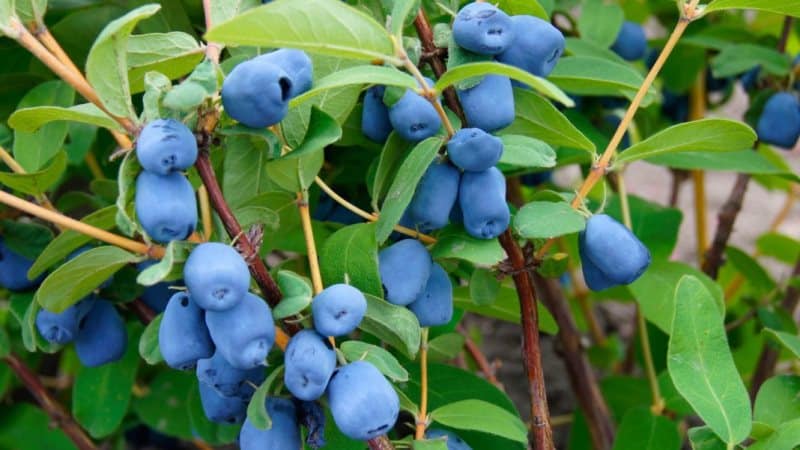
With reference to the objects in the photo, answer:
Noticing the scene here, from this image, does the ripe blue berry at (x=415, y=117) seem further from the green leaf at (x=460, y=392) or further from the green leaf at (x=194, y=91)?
the green leaf at (x=460, y=392)

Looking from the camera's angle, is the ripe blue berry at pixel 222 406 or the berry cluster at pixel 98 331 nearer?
the ripe blue berry at pixel 222 406

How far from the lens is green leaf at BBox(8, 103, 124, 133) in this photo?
709mm

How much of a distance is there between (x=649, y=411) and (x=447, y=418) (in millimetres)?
388

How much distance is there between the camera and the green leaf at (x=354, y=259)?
2.64 ft

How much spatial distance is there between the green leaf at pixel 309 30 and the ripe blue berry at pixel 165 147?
0.07 metres

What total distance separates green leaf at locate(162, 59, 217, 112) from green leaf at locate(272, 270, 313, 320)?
0.49 feet

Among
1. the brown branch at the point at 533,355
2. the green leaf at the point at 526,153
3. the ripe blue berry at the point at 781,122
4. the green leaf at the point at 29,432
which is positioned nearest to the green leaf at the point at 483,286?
the brown branch at the point at 533,355

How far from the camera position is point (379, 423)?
2.33 feet

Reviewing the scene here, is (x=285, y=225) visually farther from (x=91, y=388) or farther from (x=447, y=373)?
(x=91, y=388)

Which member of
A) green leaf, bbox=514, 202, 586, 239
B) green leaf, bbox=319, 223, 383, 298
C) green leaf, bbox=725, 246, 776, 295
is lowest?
green leaf, bbox=725, 246, 776, 295

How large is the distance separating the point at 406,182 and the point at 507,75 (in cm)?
14

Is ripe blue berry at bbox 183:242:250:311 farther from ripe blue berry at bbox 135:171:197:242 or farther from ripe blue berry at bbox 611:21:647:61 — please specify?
ripe blue berry at bbox 611:21:647:61

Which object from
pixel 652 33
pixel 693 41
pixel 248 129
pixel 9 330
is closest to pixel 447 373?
pixel 248 129

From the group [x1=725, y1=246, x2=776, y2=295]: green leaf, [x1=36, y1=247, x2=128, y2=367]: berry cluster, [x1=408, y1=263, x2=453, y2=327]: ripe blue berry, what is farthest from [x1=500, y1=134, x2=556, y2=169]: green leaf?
[x1=725, y1=246, x2=776, y2=295]: green leaf
